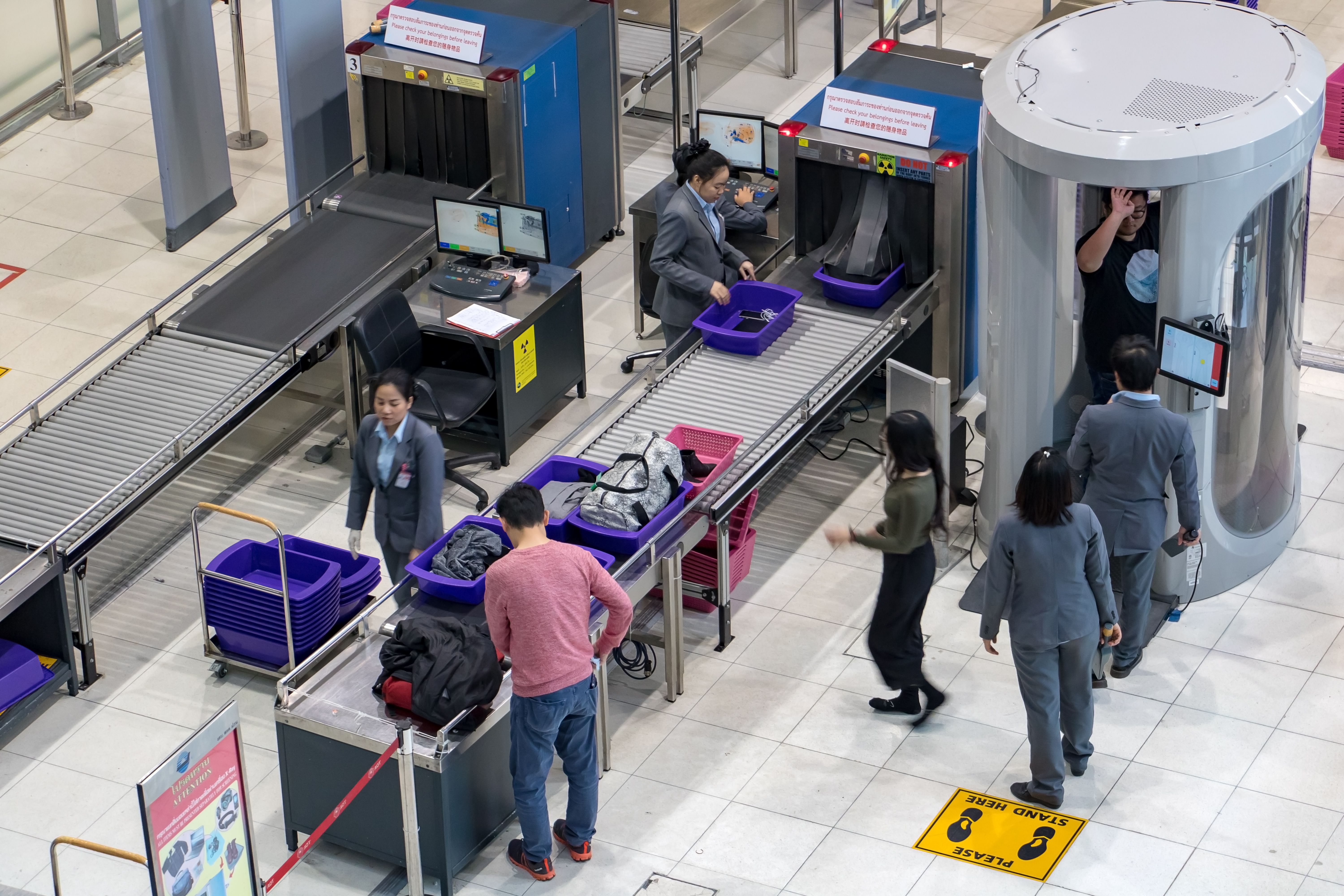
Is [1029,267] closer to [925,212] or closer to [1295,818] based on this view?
[925,212]

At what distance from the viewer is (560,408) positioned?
9.91m

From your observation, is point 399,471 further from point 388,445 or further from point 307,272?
point 307,272

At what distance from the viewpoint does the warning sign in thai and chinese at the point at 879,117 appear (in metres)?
8.98

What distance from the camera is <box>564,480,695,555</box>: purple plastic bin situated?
7.48 m

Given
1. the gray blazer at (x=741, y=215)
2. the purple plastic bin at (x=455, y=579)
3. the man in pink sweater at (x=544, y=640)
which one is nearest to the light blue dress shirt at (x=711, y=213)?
the gray blazer at (x=741, y=215)

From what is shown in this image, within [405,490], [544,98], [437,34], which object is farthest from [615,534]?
[437,34]

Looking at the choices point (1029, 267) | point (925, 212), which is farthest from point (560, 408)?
point (1029, 267)

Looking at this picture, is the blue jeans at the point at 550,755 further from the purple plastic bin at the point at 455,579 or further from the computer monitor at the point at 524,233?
the computer monitor at the point at 524,233

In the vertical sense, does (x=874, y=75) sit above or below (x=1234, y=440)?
above

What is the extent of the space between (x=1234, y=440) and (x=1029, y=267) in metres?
1.13

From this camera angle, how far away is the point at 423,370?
932 centimetres

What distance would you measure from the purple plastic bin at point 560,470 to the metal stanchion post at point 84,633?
5.87 ft

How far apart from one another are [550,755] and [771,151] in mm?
4113

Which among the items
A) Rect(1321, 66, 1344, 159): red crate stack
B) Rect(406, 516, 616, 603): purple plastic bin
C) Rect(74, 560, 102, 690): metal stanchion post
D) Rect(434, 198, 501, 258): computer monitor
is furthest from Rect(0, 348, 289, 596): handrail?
Rect(1321, 66, 1344, 159): red crate stack
